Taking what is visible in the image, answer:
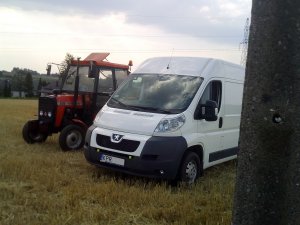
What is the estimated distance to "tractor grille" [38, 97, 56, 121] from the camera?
34.1 ft

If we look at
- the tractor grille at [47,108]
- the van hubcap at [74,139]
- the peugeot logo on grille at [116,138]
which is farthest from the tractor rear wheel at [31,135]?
the peugeot logo on grille at [116,138]

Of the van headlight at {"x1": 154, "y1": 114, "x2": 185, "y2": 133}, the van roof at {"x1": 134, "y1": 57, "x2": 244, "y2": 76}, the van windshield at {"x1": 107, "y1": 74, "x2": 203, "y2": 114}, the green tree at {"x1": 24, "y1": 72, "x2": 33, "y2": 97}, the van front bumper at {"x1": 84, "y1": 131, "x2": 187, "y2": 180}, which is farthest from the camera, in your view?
the green tree at {"x1": 24, "y1": 72, "x2": 33, "y2": 97}

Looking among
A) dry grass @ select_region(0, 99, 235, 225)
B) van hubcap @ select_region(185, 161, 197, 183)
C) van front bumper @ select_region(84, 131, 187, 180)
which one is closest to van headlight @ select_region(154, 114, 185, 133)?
van front bumper @ select_region(84, 131, 187, 180)

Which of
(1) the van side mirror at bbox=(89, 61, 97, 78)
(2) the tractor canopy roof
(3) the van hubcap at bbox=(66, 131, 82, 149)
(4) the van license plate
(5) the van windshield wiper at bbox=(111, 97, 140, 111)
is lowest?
(3) the van hubcap at bbox=(66, 131, 82, 149)

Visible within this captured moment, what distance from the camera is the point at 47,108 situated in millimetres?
10539

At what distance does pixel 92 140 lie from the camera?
7137mm

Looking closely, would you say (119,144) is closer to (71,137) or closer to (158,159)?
(158,159)

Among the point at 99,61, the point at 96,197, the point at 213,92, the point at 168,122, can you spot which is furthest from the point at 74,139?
the point at 96,197

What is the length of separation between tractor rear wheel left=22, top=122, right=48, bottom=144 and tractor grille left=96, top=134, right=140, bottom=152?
4.39m

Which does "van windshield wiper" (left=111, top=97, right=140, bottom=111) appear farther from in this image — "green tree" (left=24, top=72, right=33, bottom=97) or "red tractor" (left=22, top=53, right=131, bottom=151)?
"green tree" (left=24, top=72, right=33, bottom=97)

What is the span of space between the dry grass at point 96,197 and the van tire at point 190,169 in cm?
19

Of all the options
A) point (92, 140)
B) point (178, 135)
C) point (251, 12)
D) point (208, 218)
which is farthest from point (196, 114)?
point (251, 12)

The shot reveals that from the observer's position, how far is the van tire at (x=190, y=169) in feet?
22.0

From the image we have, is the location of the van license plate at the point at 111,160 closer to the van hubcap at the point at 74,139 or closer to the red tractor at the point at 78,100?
the van hubcap at the point at 74,139
